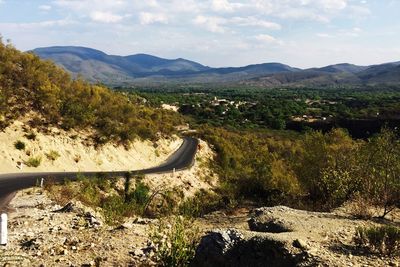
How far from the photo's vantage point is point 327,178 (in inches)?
736

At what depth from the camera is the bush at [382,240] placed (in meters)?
9.58

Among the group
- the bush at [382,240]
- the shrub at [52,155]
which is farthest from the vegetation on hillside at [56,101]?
the bush at [382,240]

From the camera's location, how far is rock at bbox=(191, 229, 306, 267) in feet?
31.5

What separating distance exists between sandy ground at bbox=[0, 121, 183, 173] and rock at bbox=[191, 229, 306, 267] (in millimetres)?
24870

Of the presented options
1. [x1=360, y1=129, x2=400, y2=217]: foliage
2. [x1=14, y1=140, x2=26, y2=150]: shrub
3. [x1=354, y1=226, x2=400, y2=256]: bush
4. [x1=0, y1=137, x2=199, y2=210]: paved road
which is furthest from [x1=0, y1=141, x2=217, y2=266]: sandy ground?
[x1=14, y1=140, x2=26, y2=150]: shrub

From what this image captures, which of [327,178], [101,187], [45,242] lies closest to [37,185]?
[101,187]

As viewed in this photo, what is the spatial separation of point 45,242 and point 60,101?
3082cm

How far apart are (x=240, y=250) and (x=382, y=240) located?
3.28 meters

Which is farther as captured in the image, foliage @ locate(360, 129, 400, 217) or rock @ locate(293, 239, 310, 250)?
foliage @ locate(360, 129, 400, 217)

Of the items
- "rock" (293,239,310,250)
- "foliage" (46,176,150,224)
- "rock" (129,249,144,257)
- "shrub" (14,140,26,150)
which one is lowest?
"foliage" (46,176,150,224)

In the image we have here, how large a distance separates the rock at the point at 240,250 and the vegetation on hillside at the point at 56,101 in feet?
95.6

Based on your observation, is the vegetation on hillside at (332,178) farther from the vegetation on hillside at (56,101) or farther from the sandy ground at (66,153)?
the vegetation on hillside at (56,101)

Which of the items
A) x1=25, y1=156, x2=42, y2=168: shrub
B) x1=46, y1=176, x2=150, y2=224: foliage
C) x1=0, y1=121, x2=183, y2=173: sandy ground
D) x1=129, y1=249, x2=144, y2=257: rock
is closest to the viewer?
x1=129, y1=249, x2=144, y2=257: rock

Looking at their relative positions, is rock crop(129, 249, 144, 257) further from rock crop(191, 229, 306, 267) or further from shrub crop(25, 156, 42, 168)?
shrub crop(25, 156, 42, 168)
